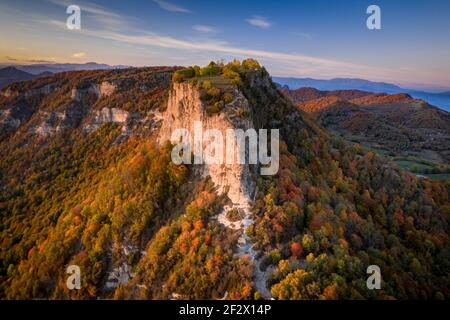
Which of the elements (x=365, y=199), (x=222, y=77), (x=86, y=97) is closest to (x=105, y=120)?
(x=86, y=97)

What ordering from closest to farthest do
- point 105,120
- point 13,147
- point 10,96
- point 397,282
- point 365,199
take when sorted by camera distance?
point 397,282 < point 365,199 < point 105,120 < point 13,147 < point 10,96

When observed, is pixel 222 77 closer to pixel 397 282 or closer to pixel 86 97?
pixel 397 282

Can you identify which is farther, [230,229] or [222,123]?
[222,123]

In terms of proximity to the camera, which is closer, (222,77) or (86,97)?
(222,77)

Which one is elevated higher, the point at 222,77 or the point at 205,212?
the point at 222,77

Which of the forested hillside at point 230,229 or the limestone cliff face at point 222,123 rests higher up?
the limestone cliff face at point 222,123

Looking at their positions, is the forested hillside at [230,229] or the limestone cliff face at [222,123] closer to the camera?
the forested hillside at [230,229]

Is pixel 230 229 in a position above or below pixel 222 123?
below
